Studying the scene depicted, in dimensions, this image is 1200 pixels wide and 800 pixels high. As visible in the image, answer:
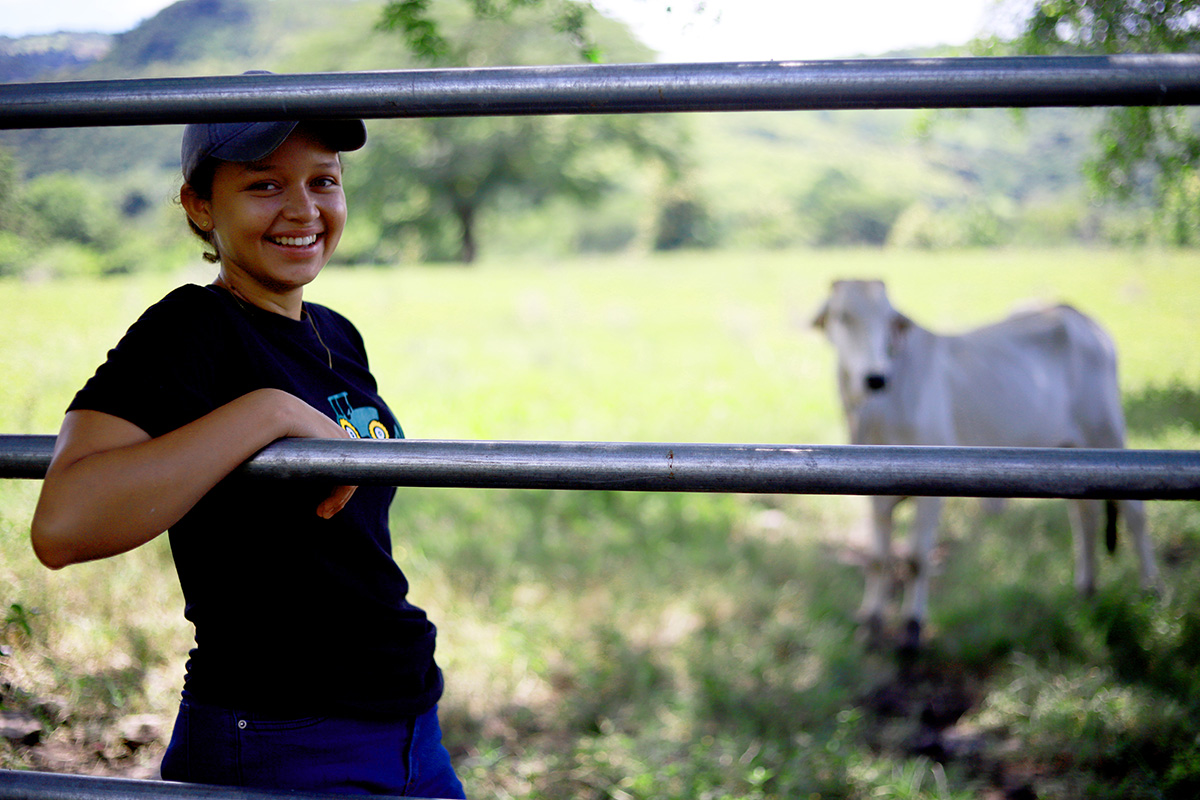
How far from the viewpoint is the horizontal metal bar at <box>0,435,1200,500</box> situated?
0.88m

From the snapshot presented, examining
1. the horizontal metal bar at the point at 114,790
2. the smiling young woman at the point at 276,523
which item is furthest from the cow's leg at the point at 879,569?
the horizontal metal bar at the point at 114,790

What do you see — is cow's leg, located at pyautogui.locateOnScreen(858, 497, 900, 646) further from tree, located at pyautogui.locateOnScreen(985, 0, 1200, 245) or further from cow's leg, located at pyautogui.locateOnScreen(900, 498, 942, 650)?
tree, located at pyautogui.locateOnScreen(985, 0, 1200, 245)

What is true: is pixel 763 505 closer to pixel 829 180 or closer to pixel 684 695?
pixel 684 695

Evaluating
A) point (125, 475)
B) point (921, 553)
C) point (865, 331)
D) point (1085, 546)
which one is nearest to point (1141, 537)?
point (1085, 546)

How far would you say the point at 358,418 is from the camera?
138 centimetres

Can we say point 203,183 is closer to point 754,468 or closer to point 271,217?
point 271,217

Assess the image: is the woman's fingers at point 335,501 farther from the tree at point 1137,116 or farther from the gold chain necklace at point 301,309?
the tree at point 1137,116

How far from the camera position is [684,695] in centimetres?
341

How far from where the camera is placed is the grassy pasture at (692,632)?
8.57ft

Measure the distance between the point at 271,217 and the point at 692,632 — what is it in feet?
10.5

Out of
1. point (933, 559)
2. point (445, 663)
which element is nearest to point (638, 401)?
point (933, 559)

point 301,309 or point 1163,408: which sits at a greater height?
point 301,309

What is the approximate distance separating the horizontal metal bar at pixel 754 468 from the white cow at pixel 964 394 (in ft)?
11.3

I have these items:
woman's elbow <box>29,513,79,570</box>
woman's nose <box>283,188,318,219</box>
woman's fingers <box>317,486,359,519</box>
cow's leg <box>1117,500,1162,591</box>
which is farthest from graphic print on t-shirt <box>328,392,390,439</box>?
cow's leg <box>1117,500,1162,591</box>
